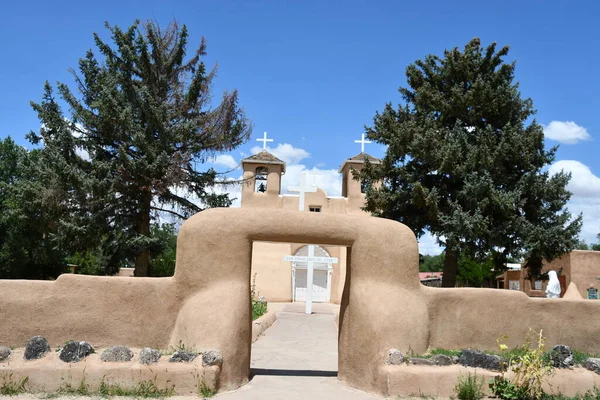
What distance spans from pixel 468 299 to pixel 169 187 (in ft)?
45.1

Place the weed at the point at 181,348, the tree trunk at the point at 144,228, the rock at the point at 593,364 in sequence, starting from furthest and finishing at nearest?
the tree trunk at the point at 144,228 → the rock at the point at 593,364 → the weed at the point at 181,348

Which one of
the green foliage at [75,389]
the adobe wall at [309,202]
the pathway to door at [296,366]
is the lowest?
the pathway to door at [296,366]

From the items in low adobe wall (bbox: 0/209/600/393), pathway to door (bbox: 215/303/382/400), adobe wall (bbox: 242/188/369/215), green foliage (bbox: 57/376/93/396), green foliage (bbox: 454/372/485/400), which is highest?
adobe wall (bbox: 242/188/369/215)

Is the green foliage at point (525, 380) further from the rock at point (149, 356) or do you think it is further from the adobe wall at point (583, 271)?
the adobe wall at point (583, 271)

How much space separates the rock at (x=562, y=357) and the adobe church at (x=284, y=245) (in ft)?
59.2

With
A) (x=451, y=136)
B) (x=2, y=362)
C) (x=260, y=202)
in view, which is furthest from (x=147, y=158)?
(x=2, y=362)

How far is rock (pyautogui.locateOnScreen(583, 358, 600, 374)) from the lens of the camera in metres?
8.09

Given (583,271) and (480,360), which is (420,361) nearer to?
(480,360)

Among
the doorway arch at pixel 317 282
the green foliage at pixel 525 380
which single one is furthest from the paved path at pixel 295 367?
the doorway arch at pixel 317 282

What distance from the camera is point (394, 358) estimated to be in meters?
7.82

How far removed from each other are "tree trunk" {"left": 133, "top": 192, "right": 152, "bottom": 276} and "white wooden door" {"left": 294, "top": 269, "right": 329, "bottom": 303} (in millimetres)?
10182

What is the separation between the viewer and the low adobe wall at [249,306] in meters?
7.94

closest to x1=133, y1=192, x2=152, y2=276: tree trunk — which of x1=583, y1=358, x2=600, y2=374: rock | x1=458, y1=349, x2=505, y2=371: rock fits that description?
x1=458, y1=349, x2=505, y2=371: rock

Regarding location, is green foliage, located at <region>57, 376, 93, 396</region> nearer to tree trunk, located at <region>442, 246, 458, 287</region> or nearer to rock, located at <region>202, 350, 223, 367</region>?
rock, located at <region>202, 350, 223, 367</region>
